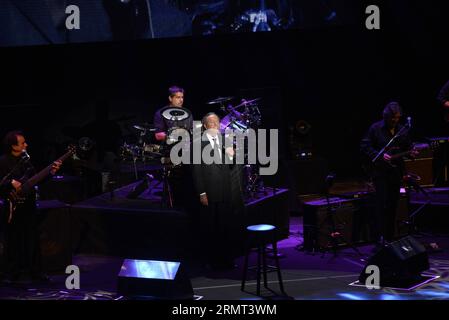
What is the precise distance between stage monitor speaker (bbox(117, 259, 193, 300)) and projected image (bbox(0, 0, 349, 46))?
5.86 metres

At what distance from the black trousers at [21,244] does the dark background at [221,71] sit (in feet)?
15.3

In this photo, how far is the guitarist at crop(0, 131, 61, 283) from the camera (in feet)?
31.3

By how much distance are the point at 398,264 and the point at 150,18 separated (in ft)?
22.4

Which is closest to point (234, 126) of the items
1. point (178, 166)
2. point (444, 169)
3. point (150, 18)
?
point (178, 166)

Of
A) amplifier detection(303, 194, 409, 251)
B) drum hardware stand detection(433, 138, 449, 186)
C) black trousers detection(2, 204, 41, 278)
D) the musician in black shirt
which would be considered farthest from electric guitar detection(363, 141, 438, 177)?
black trousers detection(2, 204, 41, 278)

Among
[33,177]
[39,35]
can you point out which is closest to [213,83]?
[39,35]

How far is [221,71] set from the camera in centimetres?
1446

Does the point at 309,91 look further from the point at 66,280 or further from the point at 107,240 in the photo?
the point at 66,280

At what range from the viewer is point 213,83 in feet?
47.5

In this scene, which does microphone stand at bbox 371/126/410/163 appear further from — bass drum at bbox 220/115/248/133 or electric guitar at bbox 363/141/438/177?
bass drum at bbox 220/115/248/133

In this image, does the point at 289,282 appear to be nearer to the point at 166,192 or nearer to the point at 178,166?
the point at 178,166

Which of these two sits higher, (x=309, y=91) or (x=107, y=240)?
(x=309, y=91)

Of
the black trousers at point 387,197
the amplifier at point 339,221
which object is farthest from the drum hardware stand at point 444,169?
the black trousers at point 387,197
